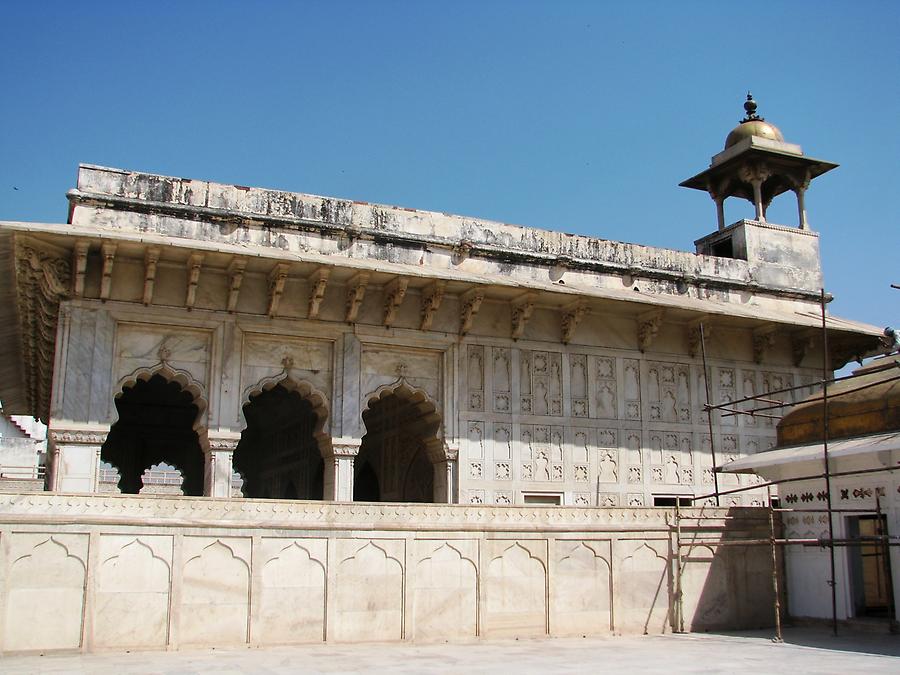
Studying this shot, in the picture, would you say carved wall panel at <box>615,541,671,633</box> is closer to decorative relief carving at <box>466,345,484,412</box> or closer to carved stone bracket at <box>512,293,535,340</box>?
decorative relief carving at <box>466,345,484,412</box>

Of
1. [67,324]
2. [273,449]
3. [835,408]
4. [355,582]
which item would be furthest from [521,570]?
[273,449]

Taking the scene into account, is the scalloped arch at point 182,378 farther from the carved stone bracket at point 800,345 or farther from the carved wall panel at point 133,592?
the carved stone bracket at point 800,345

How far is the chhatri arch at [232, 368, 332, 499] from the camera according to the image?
1692cm

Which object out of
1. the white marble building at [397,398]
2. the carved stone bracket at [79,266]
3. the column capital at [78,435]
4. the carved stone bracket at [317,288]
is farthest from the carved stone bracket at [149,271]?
the carved stone bracket at [317,288]

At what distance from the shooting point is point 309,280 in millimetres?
12375

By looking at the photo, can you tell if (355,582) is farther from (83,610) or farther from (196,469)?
(196,469)

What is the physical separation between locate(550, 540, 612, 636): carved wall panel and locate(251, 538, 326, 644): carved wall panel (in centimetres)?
239

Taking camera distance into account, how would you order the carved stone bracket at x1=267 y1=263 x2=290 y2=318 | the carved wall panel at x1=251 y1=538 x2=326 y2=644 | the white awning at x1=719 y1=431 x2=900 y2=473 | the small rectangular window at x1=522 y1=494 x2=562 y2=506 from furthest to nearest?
the small rectangular window at x1=522 y1=494 x2=562 y2=506 < the carved stone bracket at x1=267 y1=263 x2=290 y2=318 < the white awning at x1=719 y1=431 x2=900 y2=473 < the carved wall panel at x1=251 y1=538 x2=326 y2=644

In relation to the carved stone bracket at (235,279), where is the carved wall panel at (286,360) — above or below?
below

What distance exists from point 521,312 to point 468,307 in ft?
2.53

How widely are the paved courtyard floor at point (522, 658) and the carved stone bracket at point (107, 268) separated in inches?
194

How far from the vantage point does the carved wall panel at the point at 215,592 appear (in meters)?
8.20

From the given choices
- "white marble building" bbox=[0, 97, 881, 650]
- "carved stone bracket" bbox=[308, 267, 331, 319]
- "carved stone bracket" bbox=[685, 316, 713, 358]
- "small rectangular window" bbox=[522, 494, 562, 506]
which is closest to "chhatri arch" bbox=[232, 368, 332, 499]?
"white marble building" bbox=[0, 97, 881, 650]

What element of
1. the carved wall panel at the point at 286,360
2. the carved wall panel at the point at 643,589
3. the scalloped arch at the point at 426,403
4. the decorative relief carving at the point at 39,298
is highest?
the decorative relief carving at the point at 39,298
